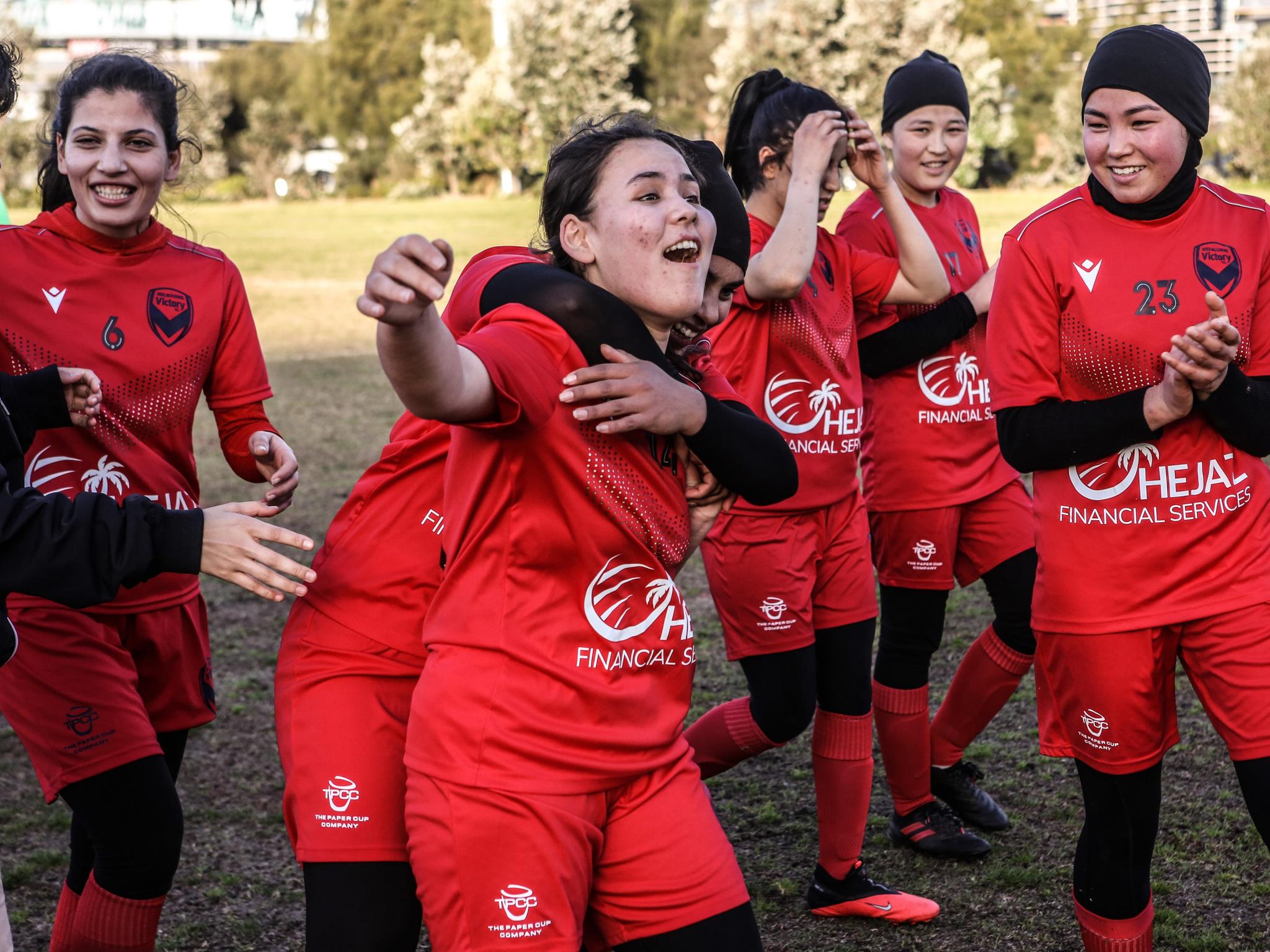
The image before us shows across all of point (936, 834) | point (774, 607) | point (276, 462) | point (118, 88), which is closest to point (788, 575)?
point (774, 607)

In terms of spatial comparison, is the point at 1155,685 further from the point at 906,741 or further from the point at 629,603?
the point at 906,741

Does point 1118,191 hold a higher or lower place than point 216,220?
higher

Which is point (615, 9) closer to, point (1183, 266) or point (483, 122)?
point (483, 122)

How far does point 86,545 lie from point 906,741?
3112mm

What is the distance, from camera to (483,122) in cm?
4847

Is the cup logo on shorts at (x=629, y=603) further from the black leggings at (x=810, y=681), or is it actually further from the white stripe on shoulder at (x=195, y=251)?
the white stripe on shoulder at (x=195, y=251)

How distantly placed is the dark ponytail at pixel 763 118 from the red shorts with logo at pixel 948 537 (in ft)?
4.01

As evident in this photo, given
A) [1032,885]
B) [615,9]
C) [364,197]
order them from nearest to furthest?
[1032,885], [615,9], [364,197]

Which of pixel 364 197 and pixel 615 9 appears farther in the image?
pixel 364 197

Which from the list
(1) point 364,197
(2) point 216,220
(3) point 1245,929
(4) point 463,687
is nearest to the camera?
(4) point 463,687

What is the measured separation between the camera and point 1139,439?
129 inches

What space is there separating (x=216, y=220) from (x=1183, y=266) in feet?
135

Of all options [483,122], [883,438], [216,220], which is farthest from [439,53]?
[883,438]

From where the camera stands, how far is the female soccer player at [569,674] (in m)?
2.51
